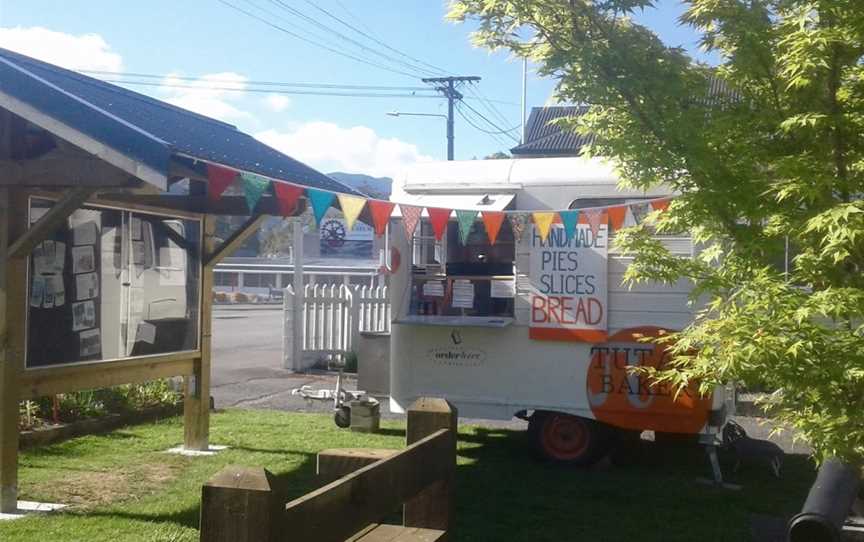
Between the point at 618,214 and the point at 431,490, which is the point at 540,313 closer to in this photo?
the point at 618,214

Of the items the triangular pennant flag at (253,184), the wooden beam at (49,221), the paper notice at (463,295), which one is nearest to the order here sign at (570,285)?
the paper notice at (463,295)

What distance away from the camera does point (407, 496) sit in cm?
341

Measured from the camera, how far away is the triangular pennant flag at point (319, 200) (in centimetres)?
738

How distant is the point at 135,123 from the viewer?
22.2 feet

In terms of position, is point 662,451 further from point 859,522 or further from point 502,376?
point 859,522

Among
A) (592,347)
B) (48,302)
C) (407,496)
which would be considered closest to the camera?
(407,496)

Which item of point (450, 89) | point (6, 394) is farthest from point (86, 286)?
point (450, 89)

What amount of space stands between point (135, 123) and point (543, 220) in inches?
133

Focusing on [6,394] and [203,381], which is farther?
[203,381]

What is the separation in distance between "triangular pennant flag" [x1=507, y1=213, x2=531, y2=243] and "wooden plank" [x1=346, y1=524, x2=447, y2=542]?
4862 mm

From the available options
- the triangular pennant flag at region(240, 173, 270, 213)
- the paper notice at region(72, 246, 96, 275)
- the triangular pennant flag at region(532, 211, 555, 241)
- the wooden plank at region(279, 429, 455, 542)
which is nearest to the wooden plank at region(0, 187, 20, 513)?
the paper notice at region(72, 246, 96, 275)

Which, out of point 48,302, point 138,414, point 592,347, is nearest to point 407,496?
point 48,302

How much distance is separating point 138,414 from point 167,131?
4.23m

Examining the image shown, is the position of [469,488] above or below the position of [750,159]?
below
